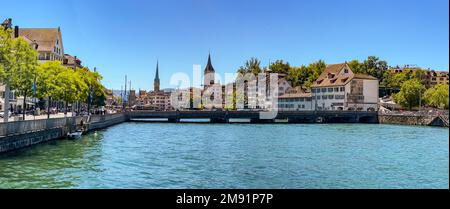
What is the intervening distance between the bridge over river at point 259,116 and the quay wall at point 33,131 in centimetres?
4230

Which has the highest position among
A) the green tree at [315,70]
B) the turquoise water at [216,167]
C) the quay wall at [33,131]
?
the green tree at [315,70]

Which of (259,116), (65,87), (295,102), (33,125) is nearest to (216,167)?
(33,125)

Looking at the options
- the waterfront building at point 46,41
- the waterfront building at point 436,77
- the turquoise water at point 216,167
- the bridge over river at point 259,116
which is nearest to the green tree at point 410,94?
the bridge over river at point 259,116

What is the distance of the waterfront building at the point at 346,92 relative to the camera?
123 meters

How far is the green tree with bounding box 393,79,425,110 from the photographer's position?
111 meters

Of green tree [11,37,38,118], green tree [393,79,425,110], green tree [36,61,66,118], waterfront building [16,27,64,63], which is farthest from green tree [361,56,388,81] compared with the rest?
green tree [11,37,38,118]

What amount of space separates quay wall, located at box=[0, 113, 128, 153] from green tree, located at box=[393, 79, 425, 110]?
81.2m

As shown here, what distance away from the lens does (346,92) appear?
122812 mm

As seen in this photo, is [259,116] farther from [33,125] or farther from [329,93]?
[33,125]

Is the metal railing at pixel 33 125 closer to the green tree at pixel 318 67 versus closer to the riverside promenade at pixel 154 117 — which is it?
the riverside promenade at pixel 154 117

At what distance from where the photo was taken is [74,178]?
2259cm

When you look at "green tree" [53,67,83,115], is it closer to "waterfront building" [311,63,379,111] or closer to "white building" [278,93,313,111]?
"waterfront building" [311,63,379,111]
